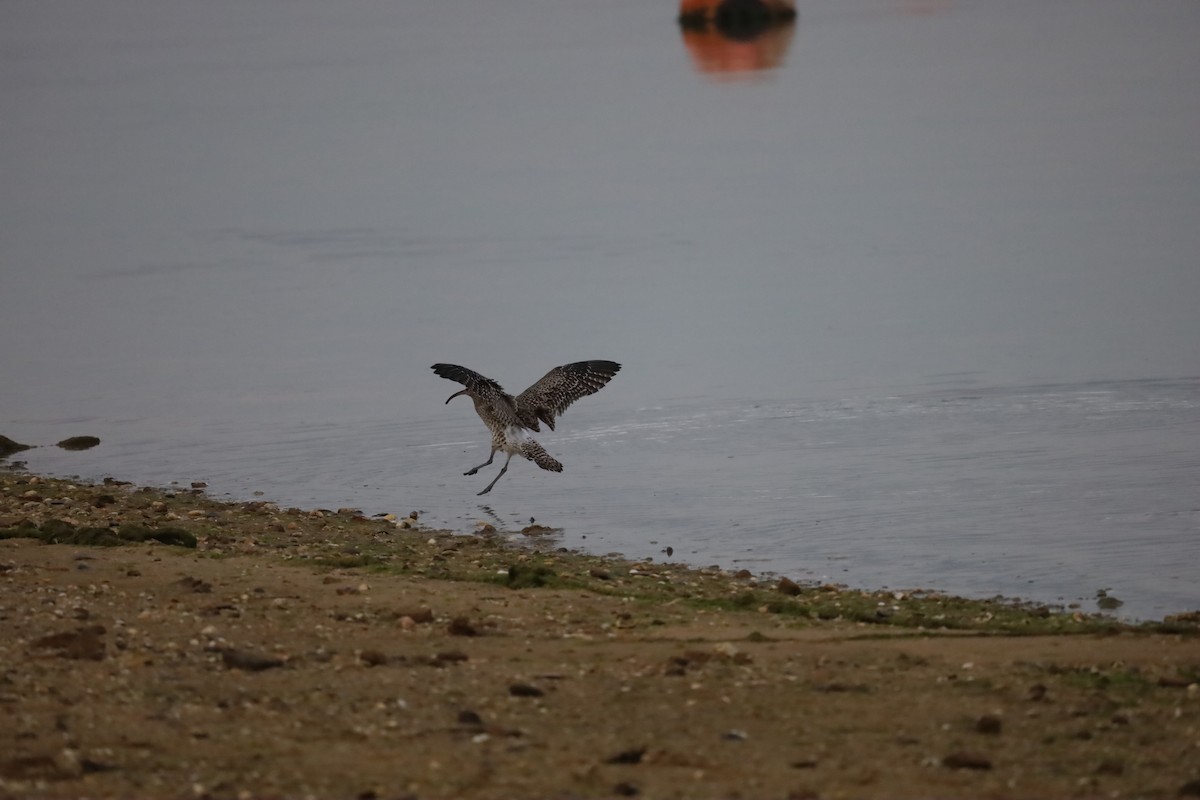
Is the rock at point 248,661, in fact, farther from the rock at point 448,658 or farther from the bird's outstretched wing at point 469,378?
the bird's outstretched wing at point 469,378

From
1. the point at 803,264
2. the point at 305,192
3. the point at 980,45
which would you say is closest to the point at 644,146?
the point at 305,192

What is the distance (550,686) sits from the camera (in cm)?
754

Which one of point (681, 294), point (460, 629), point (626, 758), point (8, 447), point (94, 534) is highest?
point (681, 294)

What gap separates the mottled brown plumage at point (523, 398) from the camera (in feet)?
48.6

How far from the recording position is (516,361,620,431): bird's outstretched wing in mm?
15125

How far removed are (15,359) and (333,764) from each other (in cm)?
1604

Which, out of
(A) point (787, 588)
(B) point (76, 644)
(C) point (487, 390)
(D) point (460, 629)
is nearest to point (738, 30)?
(C) point (487, 390)

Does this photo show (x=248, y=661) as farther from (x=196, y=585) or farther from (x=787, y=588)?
(x=787, y=588)

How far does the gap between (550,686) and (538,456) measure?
6855 mm

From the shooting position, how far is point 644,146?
1481 inches

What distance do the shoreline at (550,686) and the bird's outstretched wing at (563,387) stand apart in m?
4.48

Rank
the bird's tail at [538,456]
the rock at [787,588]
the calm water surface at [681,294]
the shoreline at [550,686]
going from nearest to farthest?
the shoreline at [550,686]
the rock at [787,588]
the calm water surface at [681,294]
the bird's tail at [538,456]

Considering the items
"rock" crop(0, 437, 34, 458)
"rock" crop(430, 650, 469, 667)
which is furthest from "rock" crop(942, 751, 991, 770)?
"rock" crop(0, 437, 34, 458)

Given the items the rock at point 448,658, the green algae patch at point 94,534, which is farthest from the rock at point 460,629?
the green algae patch at point 94,534
